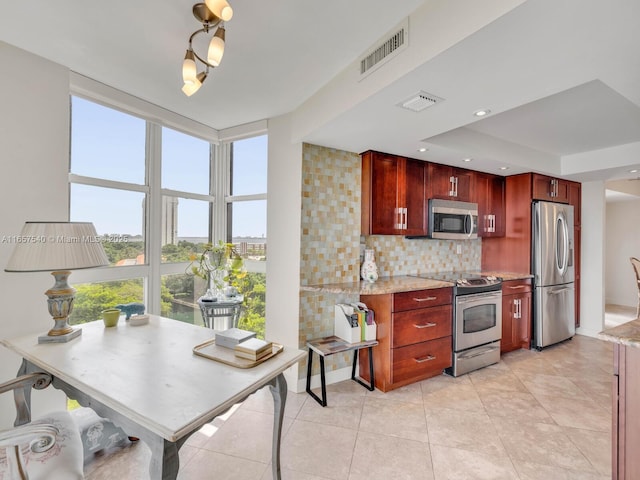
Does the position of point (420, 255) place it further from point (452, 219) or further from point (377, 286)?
point (377, 286)

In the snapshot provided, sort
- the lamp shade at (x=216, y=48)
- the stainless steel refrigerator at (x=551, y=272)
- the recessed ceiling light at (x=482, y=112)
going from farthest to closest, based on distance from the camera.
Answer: the stainless steel refrigerator at (x=551, y=272), the recessed ceiling light at (x=482, y=112), the lamp shade at (x=216, y=48)

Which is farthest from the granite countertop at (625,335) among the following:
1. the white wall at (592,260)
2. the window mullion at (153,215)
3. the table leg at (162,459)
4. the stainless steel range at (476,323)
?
the white wall at (592,260)

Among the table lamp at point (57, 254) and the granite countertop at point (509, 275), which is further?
the granite countertop at point (509, 275)

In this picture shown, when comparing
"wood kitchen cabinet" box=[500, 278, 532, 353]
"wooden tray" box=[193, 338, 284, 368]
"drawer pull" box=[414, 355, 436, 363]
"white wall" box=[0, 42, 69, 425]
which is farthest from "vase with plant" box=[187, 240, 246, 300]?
"wood kitchen cabinet" box=[500, 278, 532, 353]

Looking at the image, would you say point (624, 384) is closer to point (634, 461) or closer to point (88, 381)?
point (634, 461)

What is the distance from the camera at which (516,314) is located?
3523 millimetres

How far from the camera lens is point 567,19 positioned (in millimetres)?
1117

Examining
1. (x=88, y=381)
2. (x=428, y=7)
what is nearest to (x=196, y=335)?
(x=88, y=381)

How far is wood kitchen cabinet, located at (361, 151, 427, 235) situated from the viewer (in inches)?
114

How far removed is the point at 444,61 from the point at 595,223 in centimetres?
441

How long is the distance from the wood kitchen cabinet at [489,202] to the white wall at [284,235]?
2334 millimetres

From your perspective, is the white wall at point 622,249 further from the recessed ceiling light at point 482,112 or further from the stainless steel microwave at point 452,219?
the recessed ceiling light at point 482,112

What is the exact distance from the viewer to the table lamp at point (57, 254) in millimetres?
1427

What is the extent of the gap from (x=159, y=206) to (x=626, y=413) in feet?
11.1
